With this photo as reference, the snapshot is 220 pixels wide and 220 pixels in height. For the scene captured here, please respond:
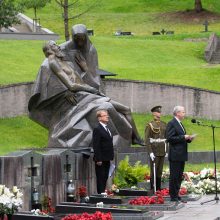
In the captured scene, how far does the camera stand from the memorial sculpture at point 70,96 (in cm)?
2802

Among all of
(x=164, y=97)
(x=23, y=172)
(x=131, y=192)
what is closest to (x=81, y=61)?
(x=131, y=192)

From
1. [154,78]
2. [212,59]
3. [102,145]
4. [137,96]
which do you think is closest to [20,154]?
[102,145]

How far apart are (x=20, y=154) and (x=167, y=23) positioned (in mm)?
55639

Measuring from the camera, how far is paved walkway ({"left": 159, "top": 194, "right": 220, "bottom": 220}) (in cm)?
1902

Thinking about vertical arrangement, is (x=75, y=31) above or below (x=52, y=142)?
above

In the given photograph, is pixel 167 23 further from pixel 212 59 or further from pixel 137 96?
pixel 137 96

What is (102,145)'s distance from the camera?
2173cm

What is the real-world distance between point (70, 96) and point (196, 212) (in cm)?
899

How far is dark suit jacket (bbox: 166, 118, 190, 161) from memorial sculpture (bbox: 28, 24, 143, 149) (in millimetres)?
6606

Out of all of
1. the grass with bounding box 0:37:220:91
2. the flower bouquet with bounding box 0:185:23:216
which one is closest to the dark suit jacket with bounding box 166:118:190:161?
the flower bouquet with bounding box 0:185:23:216

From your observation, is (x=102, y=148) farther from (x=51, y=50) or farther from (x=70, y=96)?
(x=51, y=50)

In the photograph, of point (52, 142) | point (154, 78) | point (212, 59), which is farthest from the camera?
point (212, 59)

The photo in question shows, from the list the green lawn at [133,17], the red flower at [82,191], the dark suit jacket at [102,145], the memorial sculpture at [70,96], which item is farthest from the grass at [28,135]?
the green lawn at [133,17]

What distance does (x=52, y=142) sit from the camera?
28016mm
